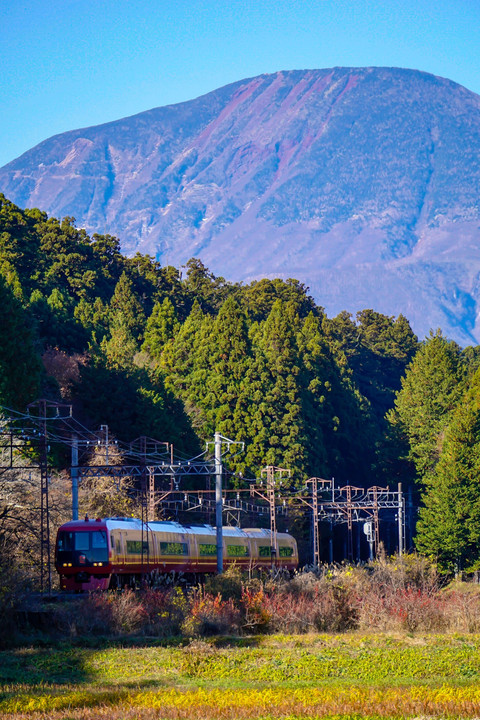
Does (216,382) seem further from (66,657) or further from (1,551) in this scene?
(66,657)

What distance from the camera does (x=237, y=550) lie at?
5162cm

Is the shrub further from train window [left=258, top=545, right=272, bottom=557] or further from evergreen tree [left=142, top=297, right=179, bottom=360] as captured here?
evergreen tree [left=142, top=297, right=179, bottom=360]

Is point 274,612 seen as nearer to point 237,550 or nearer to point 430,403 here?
point 237,550

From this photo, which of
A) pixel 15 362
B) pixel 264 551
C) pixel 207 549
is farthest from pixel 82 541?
A: pixel 264 551

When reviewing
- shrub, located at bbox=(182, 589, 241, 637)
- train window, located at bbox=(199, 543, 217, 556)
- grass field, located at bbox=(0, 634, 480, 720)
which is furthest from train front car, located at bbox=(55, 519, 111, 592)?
grass field, located at bbox=(0, 634, 480, 720)

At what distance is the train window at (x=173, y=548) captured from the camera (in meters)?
45.3

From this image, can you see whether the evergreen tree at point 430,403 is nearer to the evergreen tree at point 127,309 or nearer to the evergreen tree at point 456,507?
the evergreen tree at point 456,507

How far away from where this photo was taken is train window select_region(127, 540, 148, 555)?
137 ft

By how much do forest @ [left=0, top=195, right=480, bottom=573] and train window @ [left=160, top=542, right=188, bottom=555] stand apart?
Answer: 9285 mm

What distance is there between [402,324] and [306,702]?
119408 millimetres

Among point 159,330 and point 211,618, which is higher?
point 159,330

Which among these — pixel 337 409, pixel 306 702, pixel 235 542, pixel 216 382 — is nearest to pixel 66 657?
pixel 306 702

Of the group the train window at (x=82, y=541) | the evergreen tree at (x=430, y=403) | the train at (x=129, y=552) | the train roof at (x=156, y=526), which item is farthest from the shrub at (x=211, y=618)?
the evergreen tree at (x=430, y=403)

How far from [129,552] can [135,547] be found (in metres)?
0.63
